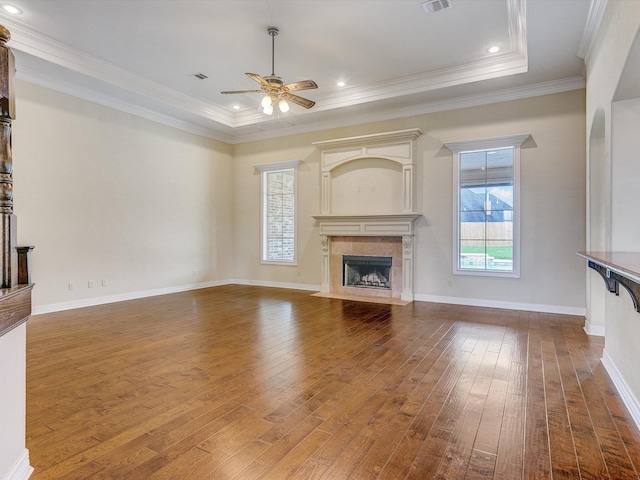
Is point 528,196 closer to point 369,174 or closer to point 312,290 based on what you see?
point 369,174

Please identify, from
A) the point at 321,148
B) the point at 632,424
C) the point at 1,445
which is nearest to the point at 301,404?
the point at 1,445

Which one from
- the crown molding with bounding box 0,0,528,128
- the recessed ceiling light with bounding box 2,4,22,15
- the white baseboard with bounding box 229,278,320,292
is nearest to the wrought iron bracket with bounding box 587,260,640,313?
the crown molding with bounding box 0,0,528,128

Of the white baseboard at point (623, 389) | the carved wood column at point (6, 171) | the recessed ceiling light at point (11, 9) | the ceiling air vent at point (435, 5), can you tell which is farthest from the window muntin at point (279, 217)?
the carved wood column at point (6, 171)

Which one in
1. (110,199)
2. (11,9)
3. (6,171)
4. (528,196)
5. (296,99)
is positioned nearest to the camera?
(6,171)

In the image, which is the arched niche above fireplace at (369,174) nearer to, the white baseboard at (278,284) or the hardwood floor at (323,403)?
the white baseboard at (278,284)

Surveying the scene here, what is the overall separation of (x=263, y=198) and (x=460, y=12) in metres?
5.49

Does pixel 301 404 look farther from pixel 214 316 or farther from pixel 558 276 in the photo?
pixel 558 276

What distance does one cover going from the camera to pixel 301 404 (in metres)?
2.58

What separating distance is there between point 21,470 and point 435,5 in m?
5.25

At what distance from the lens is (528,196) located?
5738 mm

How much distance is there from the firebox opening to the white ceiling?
280cm

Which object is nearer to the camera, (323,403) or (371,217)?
(323,403)

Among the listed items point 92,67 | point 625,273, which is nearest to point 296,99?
point 92,67

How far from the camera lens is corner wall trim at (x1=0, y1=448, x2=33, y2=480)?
5.31 ft
